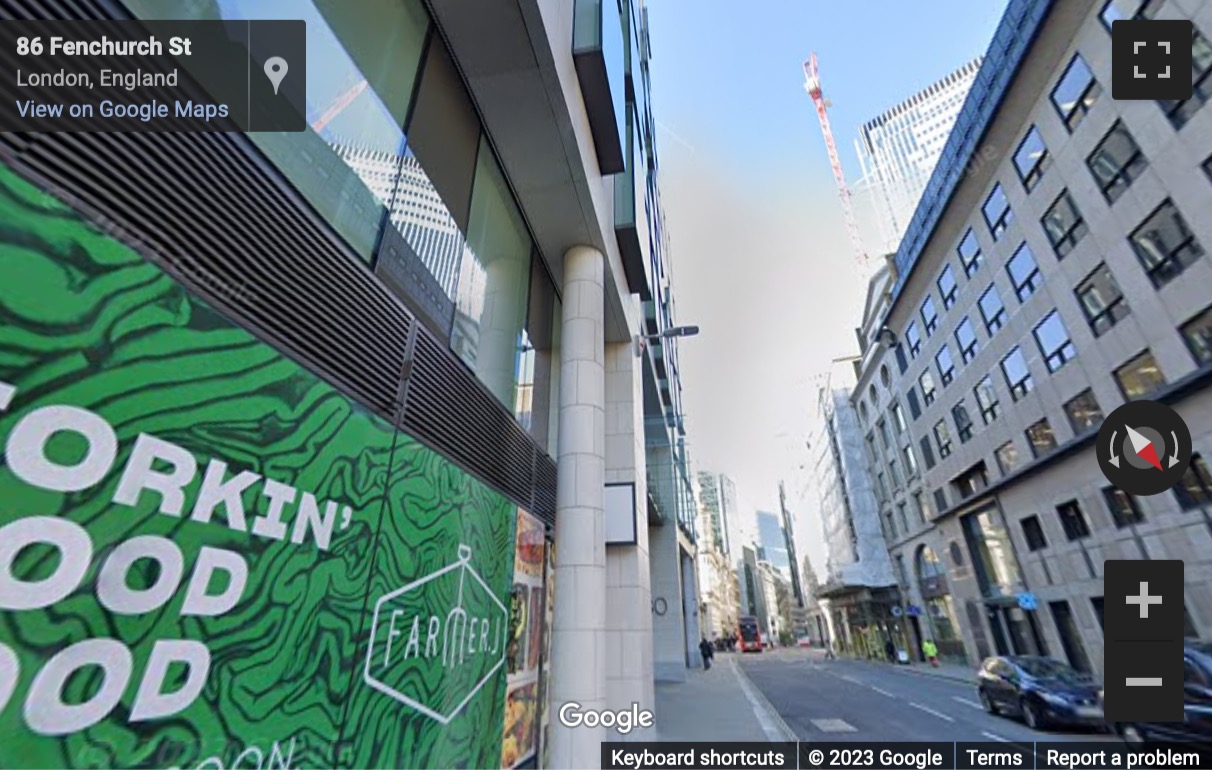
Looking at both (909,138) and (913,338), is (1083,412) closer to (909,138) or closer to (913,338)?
(913,338)

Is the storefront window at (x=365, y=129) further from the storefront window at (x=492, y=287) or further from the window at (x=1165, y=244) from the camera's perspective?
the window at (x=1165, y=244)

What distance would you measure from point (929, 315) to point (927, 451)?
903 centimetres

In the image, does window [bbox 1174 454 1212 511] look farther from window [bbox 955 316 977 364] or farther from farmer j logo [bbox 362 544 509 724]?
farmer j logo [bbox 362 544 509 724]

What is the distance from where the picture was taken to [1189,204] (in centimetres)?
1447

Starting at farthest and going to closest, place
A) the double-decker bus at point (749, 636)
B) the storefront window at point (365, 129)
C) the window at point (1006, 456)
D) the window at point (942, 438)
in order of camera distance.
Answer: the double-decker bus at point (749, 636)
the window at point (942, 438)
the window at point (1006, 456)
the storefront window at point (365, 129)

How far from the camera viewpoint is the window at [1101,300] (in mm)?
17609

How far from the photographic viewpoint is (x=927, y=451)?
32.7 metres

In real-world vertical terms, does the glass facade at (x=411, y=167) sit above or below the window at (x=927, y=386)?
below

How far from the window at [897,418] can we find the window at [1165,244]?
2105 centimetres

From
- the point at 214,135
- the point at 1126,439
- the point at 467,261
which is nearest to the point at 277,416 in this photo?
the point at 214,135

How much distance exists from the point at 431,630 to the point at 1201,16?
2393 cm

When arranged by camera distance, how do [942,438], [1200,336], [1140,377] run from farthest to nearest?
1. [942,438]
2. [1140,377]
3. [1200,336]

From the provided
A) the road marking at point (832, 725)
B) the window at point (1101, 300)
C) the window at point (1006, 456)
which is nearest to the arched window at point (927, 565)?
the window at point (1006, 456)

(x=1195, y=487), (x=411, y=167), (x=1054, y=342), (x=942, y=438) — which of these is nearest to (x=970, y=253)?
(x=1054, y=342)
